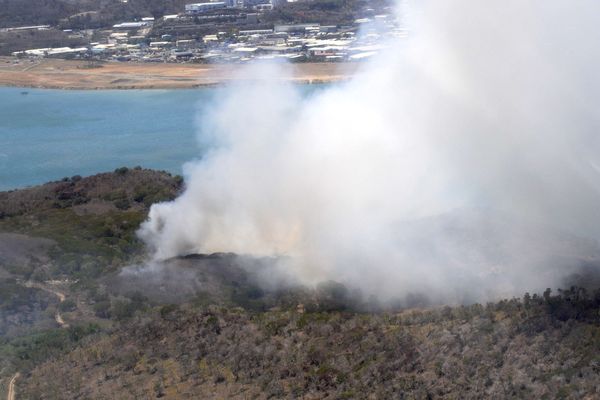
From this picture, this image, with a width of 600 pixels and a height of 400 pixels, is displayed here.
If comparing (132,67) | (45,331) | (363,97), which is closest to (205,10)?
(132,67)

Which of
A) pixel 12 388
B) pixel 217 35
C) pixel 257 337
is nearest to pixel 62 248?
pixel 12 388

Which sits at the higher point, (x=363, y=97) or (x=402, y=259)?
(x=363, y=97)

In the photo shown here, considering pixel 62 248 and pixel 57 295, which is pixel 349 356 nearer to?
pixel 57 295

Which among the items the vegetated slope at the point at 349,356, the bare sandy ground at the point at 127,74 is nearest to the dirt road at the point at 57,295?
the vegetated slope at the point at 349,356

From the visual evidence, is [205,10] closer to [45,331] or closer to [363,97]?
[363,97]

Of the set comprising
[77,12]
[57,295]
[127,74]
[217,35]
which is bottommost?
Result: [127,74]

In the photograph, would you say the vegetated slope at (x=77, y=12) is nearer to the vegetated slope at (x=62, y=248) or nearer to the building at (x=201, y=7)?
the building at (x=201, y=7)
